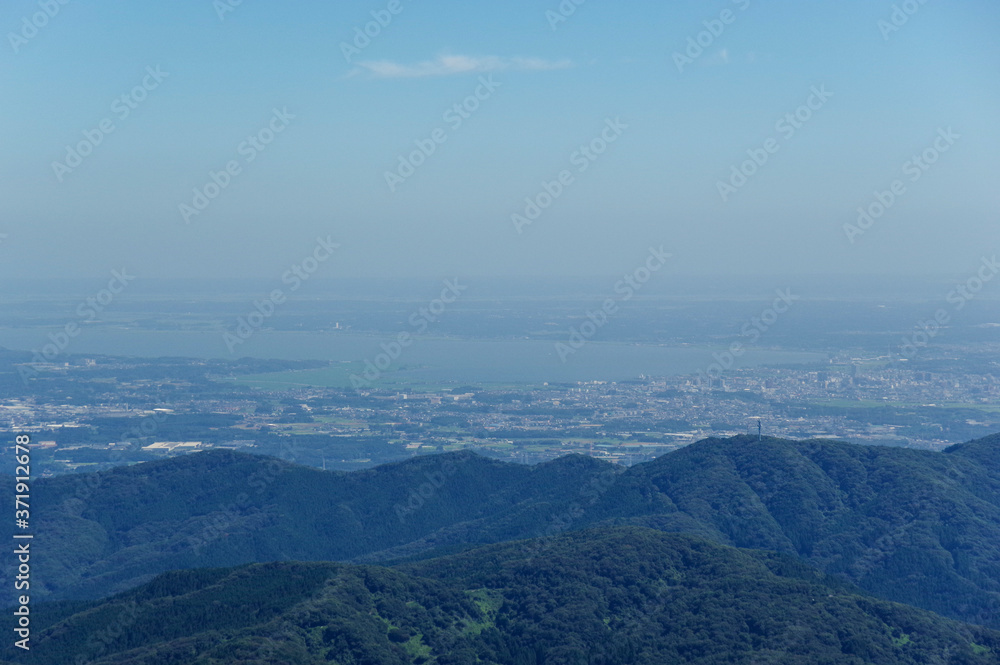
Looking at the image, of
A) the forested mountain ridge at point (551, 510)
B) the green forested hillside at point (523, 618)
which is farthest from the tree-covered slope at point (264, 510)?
the green forested hillside at point (523, 618)

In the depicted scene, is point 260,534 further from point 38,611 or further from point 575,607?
point 575,607

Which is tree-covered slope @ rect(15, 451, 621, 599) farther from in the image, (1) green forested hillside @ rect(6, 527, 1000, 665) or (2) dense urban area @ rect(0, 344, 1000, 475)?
(2) dense urban area @ rect(0, 344, 1000, 475)

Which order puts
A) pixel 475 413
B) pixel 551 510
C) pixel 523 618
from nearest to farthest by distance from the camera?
pixel 523 618
pixel 551 510
pixel 475 413

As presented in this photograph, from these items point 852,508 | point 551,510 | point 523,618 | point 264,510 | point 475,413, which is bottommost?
point 523,618

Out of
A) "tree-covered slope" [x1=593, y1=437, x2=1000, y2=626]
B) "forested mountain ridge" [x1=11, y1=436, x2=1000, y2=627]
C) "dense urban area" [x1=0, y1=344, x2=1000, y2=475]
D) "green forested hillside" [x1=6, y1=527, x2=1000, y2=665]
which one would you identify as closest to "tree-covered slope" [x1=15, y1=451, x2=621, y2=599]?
"forested mountain ridge" [x1=11, y1=436, x2=1000, y2=627]

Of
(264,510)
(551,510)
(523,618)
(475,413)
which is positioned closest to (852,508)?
(551,510)

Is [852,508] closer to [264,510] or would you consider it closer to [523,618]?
[523,618]
